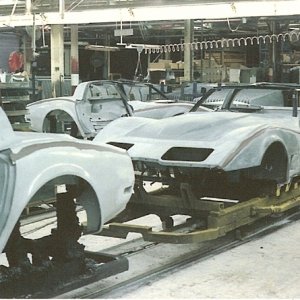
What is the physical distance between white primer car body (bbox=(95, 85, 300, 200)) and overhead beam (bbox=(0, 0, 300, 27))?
165 inches

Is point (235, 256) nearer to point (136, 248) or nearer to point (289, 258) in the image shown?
point (289, 258)

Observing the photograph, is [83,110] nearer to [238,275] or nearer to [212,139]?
[212,139]

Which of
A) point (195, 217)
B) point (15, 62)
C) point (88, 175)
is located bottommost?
point (195, 217)

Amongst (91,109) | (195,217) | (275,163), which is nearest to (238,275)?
(195,217)

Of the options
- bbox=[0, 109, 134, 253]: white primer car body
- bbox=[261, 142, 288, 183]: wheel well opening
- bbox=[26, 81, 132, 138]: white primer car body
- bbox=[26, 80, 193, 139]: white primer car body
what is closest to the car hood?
bbox=[261, 142, 288, 183]: wheel well opening

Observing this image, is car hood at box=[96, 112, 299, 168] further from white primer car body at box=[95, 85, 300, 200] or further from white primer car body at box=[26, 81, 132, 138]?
white primer car body at box=[26, 81, 132, 138]

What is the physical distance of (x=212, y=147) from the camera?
5.19 meters

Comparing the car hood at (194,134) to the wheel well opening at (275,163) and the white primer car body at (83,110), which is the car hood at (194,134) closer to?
the wheel well opening at (275,163)

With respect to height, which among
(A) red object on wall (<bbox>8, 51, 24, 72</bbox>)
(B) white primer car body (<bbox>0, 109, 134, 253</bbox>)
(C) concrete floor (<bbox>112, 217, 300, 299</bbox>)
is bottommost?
(C) concrete floor (<bbox>112, 217, 300, 299</bbox>)

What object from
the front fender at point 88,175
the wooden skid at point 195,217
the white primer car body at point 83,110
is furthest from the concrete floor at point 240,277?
the white primer car body at point 83,110

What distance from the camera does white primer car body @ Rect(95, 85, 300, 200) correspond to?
5184 mm

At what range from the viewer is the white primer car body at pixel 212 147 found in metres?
5.18

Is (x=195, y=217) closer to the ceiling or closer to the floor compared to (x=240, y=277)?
closer to the ceiling

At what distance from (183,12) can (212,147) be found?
21.2ft
